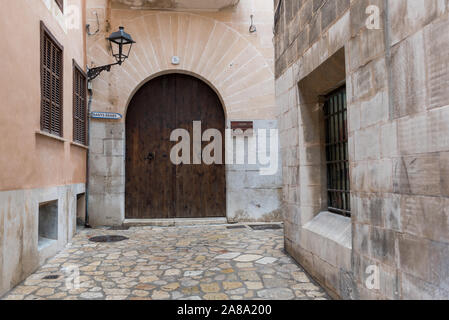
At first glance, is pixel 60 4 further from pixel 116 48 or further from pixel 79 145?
pixel 79 145

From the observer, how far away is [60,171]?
5.32 metres

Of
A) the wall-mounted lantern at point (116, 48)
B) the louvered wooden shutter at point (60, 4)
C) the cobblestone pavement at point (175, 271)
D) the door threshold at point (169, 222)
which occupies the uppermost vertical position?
the louvered wooden shutter at point (60, 4)

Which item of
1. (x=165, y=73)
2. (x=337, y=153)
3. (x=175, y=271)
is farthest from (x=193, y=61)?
(x=175, y=271)

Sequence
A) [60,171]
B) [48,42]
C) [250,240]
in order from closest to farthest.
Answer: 1. [48,42]
2. [60,171]
3. [250,240]

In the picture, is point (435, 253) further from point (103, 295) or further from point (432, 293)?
point (103, 295)

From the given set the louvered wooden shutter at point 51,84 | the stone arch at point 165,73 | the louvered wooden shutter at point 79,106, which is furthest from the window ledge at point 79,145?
the stone arch at point 165,73

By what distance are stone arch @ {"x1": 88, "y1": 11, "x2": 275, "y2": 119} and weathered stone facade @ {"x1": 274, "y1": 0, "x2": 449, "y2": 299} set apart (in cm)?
390

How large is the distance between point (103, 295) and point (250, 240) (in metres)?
2.98

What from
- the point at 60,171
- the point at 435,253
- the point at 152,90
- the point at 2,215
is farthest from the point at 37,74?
the point at 435,253

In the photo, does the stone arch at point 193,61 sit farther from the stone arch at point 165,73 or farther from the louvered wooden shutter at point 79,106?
the louvered wooden shutter at point 79,106

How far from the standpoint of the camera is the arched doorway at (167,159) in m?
7.73

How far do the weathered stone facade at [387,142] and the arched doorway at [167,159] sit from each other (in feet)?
13.8

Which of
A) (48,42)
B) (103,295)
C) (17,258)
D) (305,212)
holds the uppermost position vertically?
(48,42)

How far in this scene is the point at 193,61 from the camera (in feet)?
25.2
